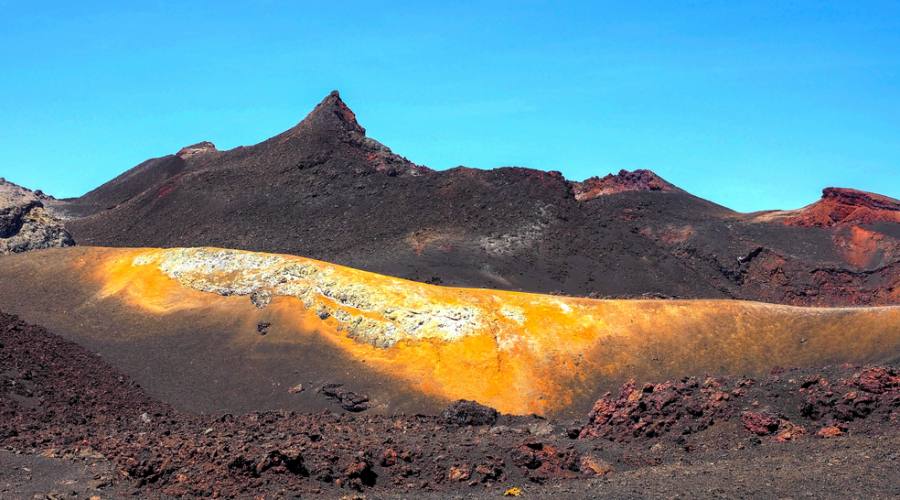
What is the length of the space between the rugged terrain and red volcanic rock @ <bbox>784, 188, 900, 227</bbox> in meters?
75.5

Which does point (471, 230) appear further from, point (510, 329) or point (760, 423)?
point (760, 423)

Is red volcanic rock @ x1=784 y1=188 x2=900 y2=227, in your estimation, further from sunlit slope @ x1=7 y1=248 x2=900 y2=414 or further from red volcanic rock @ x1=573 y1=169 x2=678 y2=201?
sunlit slope @ x1=7 y1=248 x2=900 y2=414

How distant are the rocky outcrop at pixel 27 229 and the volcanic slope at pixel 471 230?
40.0 ft

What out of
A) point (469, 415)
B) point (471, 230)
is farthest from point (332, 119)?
point (469, 415)

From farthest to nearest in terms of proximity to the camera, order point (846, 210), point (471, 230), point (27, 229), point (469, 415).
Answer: point (846, 210) < point (471, 230) < point (27, 229) < point (469, 415)

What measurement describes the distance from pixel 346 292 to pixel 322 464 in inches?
991

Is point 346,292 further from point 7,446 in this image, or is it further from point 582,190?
point 582,190

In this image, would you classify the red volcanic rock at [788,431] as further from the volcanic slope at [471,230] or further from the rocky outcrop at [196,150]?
the rocky outcrop at [196,150]

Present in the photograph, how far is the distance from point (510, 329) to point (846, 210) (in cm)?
6972

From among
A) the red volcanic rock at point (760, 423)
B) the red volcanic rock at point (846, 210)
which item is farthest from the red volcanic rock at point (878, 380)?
the red volcanic rock at point (846, 210)

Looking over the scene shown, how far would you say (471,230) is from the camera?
7781cm

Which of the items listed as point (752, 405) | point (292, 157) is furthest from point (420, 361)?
point (292, 157)

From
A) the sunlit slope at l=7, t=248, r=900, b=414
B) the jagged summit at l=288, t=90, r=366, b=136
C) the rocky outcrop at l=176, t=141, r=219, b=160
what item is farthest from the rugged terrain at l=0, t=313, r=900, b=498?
the rocky outcrop at l=176, t=141, r=219, b=160

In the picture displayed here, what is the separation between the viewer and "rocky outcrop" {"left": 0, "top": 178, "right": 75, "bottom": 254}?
63844 mm
